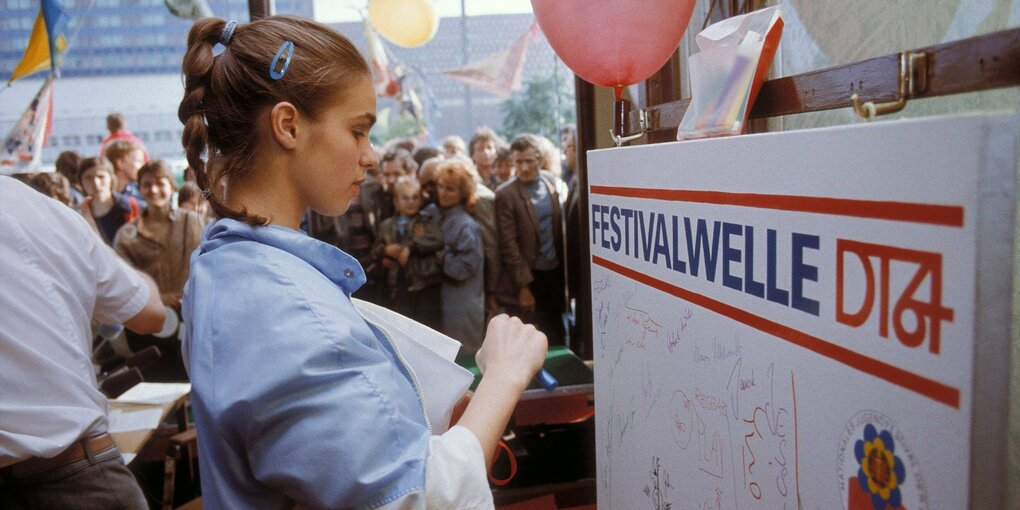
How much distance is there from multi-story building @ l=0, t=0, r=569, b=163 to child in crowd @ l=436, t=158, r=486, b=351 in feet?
3.20

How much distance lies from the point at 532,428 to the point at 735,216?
158cm

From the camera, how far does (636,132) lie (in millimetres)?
1400

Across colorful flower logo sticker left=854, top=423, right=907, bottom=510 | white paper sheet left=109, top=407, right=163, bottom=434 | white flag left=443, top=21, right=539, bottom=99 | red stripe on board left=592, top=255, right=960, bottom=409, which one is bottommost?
white paper sheet left=109, top=407, right=163, bottom=434

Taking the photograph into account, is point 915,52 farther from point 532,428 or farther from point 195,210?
point 195,210

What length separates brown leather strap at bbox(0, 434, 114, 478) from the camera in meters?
1.47

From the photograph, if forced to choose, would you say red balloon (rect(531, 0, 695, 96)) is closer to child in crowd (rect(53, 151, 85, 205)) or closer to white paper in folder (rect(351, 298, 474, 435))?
white paper in folder (rect(351, 298, 474, 435))

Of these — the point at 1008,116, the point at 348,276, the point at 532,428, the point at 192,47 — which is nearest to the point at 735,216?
the point at 1008,116

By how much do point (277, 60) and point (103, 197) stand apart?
4095mm

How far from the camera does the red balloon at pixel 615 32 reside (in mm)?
1238

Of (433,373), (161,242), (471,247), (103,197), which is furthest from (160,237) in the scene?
(433,373)

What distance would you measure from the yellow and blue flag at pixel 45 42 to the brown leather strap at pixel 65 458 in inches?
133

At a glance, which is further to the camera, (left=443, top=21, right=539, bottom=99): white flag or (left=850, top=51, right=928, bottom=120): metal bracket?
(left=443, top=21, right=539, bottom=99): white flag

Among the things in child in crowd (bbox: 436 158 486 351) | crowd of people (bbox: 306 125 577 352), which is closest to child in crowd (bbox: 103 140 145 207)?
crowd of people (bbox: 306 125 577 352)

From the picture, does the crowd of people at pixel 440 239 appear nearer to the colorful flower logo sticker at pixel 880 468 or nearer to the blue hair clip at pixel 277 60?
the blue hair clip at pixel 277 60
